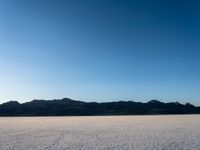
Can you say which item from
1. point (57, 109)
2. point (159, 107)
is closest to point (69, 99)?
point (57, 109)

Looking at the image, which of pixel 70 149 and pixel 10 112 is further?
pixel 10 112

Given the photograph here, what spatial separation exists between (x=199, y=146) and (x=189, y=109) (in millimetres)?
95237

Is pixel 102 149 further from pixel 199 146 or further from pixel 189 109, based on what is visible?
pixel 189 109

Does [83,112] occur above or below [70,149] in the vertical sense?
above

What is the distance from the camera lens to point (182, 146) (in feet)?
39.0

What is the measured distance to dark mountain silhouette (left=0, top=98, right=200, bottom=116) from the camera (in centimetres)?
9988

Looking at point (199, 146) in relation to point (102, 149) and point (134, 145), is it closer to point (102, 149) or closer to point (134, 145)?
point (134, 145)

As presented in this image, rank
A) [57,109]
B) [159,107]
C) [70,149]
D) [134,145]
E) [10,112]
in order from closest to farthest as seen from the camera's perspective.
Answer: [70,149]
[134,145]
[10,112]
[57,109]
[159,107]

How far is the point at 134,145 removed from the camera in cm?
1235

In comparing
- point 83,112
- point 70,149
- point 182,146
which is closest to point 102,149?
point 70,149

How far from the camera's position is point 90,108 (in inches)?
4284

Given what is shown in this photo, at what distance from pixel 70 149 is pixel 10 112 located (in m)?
91.0

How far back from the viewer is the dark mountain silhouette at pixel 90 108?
3932 inches

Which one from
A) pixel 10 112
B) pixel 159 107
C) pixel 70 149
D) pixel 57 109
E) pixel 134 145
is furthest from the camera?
pixel 159 107
